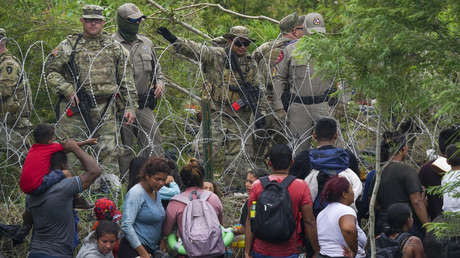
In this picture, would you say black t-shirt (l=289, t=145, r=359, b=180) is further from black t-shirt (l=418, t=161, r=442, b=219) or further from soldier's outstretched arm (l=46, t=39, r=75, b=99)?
soldier's outstretched arm (l=46, t=39, r=75, b=99)

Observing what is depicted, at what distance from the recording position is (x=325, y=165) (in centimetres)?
617

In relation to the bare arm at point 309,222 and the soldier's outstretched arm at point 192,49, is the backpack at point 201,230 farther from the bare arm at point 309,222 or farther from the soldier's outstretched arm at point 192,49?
the soldier's outstretched arm at point 192,49

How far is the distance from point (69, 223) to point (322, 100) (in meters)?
3.25

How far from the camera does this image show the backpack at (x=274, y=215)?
18.7 feet

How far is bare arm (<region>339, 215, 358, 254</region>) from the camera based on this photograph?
562cm

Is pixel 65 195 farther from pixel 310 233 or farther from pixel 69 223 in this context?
pixel 310 233

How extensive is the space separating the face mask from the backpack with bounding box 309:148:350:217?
299cm

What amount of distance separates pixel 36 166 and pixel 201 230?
1.31 meters

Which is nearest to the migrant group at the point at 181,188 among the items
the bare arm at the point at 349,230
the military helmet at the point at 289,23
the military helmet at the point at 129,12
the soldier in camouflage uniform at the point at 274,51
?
the bare arm at the point at 349,230

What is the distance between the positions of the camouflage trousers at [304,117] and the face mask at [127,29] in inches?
71.7

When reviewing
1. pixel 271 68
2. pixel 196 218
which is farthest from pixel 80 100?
pixel 196 218

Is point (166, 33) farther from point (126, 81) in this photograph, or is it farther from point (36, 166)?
point (36, 166)

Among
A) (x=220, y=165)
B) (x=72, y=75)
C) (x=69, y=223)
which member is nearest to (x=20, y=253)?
(x=69, y=223)

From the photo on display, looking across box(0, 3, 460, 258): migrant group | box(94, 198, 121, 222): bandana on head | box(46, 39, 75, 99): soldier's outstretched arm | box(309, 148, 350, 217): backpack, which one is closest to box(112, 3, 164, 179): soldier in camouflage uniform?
box(0, 3, 460, 258): migrant group
